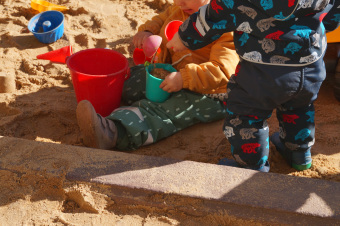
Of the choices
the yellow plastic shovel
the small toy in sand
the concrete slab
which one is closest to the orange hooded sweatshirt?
the concrete slab

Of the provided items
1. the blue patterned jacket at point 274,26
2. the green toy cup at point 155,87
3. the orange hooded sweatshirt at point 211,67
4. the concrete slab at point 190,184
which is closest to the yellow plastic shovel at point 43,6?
the orange hooded sweatshirt at point 211,67

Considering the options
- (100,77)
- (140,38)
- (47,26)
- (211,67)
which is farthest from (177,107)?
(47,26)

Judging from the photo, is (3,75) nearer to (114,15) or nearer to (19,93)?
(19,93)

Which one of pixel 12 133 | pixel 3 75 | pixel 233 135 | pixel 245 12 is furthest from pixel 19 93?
pixel 245 12

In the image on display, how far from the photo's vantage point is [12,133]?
2.26 meters

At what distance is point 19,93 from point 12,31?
0.86 meters

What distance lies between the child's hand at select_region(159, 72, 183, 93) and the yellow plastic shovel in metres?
1.66

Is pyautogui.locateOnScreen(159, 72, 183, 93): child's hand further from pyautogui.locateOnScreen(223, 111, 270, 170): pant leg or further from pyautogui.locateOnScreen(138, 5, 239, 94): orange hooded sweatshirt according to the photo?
pyautogui.locateOnScreen(223, 111, 270, 170): pant leg

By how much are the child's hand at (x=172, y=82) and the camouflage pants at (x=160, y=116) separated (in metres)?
0.13

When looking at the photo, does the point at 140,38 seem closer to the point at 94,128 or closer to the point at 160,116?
the point at 160,116

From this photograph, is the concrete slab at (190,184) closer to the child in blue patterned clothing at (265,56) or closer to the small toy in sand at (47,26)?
the child in blue patterned clothing at (265,56)

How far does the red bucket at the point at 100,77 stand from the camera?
7.55 feet

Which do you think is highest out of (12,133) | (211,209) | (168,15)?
(168,15)

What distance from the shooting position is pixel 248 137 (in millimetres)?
1844
